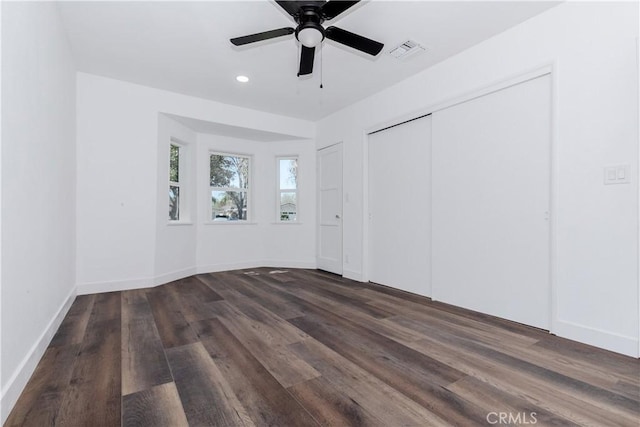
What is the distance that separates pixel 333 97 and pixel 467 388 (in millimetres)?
3772

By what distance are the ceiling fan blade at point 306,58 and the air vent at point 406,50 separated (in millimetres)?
953

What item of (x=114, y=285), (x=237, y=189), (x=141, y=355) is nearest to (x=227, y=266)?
(x=237, y=189)

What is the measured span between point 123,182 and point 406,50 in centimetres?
361

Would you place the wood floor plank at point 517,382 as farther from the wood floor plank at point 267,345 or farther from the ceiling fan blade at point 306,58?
the ceiling fan blade at point 306,58

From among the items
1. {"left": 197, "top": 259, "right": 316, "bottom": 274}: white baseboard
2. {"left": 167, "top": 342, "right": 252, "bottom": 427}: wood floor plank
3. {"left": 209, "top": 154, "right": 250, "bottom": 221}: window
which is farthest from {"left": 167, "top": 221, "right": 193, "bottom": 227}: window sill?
{"left": 167, "top": 342, "right": 252, "bottom": 427}: wood floor plank

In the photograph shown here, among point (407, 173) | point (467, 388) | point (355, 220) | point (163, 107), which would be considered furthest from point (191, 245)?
point (467, 388)

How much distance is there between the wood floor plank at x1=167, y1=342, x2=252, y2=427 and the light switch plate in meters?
2.73

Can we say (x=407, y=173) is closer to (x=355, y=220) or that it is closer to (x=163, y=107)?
(x=355, y=220)

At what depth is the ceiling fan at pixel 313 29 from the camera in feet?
6.81

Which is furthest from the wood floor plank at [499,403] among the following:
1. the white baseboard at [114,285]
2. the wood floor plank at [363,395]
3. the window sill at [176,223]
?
the window sill at [176,223]

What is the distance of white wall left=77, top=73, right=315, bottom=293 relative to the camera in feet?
11.9

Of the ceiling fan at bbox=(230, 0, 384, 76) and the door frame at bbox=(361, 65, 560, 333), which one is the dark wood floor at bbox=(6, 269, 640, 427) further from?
the ceiling fan at bbox=(230, 0, 384, 76)

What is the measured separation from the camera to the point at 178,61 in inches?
131

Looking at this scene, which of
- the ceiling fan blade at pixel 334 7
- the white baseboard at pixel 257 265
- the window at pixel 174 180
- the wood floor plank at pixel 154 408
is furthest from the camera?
the white baseboard at pixel 257 265
